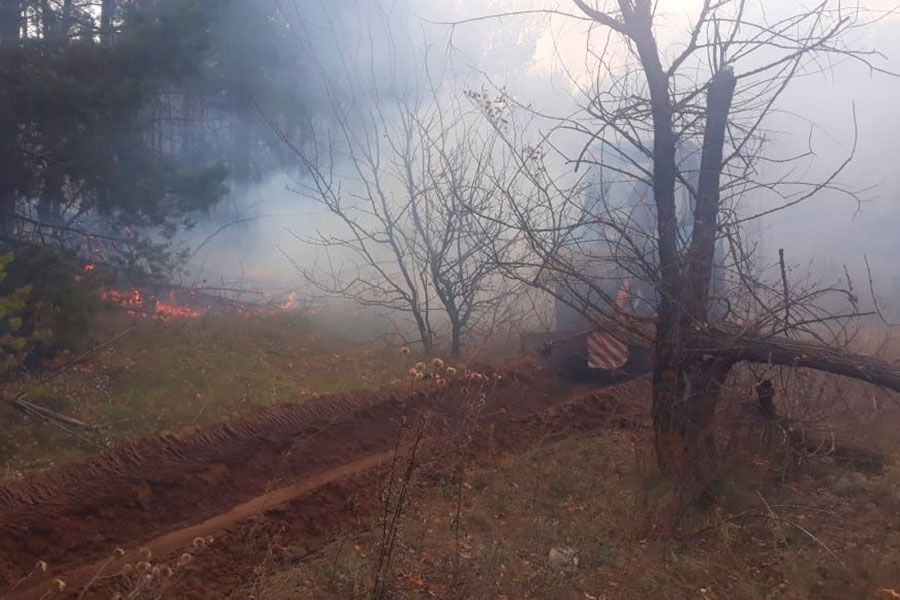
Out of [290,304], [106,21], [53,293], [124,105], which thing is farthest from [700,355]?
[106,21]

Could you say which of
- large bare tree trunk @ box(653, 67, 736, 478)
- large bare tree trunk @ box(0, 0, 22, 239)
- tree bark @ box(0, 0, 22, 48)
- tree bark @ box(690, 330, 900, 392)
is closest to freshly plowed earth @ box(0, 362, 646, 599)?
large bare tree trunk @ box(653, 67, 736, 478)

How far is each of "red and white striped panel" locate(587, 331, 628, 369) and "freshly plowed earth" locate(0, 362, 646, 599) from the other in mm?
2528

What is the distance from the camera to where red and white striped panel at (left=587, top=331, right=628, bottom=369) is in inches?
466

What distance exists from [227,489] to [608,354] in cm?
657

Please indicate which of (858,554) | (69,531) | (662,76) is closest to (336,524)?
(69,531)

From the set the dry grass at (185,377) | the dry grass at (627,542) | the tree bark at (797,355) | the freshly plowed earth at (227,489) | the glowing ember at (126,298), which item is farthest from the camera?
the glowing ember at (126,298)

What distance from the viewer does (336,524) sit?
647 centimetres

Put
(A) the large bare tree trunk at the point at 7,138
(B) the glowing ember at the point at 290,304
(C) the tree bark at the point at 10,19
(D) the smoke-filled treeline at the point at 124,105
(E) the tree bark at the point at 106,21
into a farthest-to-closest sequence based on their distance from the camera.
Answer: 1. (B) the glowing ember at the point at 290,304
2. (E) the tree bark at the point at 106,21
3. (C) the tree bark at the point at 10,19
4. (D) the smoke-filled treeline at the point at 124,105
5. (A) the large bare tree trunk at the point at 7,138

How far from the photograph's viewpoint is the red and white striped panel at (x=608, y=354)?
1183 centimetres

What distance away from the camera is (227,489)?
271 inches

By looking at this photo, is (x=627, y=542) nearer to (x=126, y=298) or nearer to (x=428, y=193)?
(x=428, y=193)

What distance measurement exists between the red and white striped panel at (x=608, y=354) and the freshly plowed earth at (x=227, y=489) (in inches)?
99.5

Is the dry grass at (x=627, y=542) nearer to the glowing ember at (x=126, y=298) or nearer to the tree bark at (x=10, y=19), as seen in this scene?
the glowing ember at (x=126, y=298)

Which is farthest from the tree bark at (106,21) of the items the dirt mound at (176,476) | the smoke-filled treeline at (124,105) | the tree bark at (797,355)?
the tree bark at (797,355)
